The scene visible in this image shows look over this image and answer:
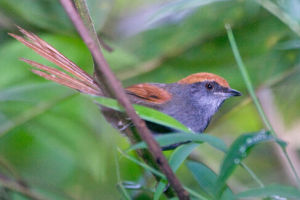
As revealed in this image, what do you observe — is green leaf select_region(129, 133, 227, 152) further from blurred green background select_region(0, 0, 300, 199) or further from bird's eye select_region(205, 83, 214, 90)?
blurred green background select_region(0, 0, 300, 199)

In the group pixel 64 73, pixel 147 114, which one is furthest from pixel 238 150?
pixel 64 73

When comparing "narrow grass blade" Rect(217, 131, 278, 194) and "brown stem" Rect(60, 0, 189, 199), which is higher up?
"brown stem" Rect(60, 0, 189, 199)

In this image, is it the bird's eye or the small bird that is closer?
the small bird

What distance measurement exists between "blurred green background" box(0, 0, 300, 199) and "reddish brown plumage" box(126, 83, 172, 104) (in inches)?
22.0

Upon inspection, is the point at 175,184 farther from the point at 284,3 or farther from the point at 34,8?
the point at 34,8

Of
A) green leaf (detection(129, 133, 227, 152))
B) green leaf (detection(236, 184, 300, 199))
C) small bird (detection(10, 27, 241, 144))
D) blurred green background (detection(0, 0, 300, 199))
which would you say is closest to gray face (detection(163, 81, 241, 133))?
small bird (detection(10, 27, 241, 144))

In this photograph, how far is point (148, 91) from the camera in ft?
10.2

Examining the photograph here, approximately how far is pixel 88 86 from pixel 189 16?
6.11 feet

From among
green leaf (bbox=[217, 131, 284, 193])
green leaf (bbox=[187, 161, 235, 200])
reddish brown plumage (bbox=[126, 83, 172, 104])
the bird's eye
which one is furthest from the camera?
the bird's eye

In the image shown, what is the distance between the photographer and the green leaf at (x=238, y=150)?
1477 millimetres

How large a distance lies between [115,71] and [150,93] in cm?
75

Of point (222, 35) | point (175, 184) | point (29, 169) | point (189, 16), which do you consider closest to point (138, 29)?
point (189, 16)

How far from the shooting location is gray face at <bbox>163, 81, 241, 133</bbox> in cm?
321

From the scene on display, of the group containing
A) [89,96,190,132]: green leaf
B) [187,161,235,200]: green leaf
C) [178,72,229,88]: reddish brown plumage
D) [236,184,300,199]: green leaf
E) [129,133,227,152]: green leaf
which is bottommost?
[236,184,300,199]: green leaf
